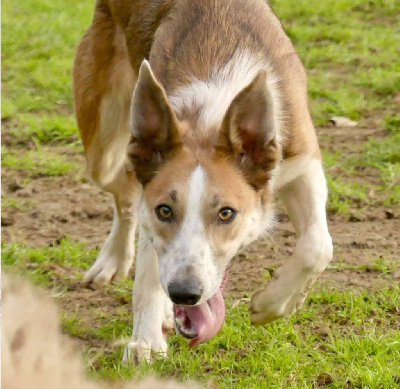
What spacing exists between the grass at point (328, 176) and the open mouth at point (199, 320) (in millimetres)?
242

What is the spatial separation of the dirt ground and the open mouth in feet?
3.28

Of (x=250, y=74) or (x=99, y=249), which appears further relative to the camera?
(x=99, y=249)

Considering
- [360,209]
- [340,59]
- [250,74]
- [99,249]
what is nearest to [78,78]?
[99,249]

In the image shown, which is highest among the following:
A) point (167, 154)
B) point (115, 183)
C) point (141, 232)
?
point (167, 154)

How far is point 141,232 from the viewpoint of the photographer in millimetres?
5168

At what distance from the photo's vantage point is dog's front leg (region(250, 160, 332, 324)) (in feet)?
16.6

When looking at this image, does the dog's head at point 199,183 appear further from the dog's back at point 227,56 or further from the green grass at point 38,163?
the green grass at point 38,163

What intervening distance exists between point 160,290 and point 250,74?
1.29 meters

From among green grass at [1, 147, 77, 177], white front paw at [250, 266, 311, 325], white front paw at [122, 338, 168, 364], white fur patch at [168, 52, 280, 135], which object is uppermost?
white fur patch at [168, 52, 280, 135]

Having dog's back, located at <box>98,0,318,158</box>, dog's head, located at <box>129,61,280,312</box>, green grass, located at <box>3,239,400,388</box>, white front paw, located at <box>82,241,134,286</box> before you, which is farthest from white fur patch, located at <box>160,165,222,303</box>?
white front paw, located at <box>82,241,134,286</box>

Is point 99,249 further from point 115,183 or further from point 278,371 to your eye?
point 278,371

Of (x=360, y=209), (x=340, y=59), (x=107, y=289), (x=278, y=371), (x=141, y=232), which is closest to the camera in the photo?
(x=278, y=371)

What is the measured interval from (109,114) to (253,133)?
5.70 feet

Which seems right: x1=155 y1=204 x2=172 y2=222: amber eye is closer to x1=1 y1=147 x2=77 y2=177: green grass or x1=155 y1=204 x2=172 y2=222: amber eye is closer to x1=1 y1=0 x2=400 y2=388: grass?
x1=1 y1=0 x2=400 y2=388: grass
